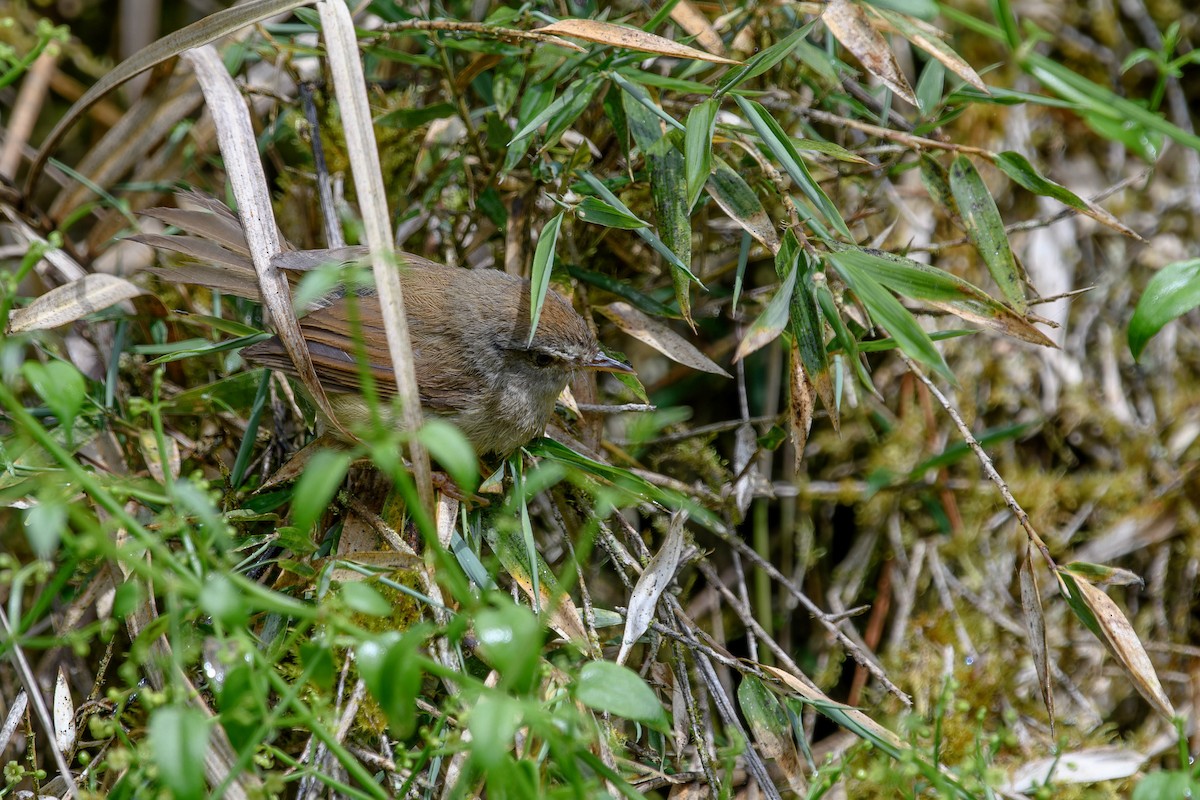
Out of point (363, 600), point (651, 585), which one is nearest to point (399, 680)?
point (363, 600)

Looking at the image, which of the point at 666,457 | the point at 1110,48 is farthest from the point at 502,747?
the point at 1110,48

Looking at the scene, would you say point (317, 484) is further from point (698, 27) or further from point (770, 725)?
point (698, 27)

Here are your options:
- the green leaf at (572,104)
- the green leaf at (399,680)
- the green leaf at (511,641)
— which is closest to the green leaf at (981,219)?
the green leaf at (572,104)

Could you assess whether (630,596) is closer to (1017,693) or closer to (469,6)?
(1017,693)

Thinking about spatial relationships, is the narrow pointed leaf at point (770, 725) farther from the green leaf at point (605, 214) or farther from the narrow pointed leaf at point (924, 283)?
the green leaf at point (605, 214)

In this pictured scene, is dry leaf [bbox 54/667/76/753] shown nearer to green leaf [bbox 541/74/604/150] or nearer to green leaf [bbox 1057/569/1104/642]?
green leaf [bbox 541/74/604/150]

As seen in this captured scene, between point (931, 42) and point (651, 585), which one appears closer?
point (651, 585)
